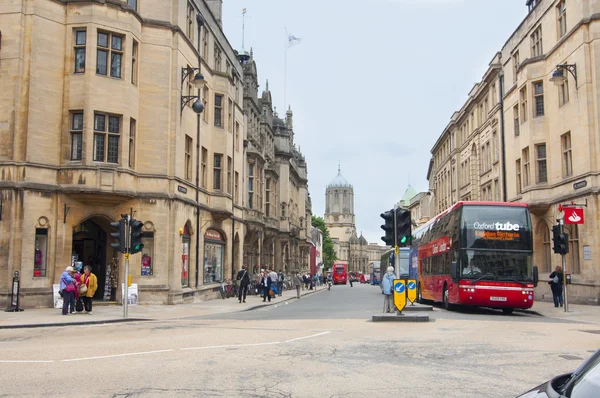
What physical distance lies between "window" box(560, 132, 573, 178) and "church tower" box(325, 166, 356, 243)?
165 m

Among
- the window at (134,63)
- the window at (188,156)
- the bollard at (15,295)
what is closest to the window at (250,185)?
the window at (188,156)

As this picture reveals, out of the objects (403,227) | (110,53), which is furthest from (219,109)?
(403,227)

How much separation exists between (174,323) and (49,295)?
6.96 metres

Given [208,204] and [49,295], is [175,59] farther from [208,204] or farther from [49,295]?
[49,295]

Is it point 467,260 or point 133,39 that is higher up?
point 133,39

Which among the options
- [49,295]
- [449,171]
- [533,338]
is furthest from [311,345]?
[449,171]

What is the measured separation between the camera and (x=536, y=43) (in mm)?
33656

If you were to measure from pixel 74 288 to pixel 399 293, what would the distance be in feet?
34.1

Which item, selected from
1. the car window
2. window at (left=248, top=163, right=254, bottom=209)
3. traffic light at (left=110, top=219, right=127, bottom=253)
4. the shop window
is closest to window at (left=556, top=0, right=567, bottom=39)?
window at (left=248, top=163, right=254, bottom=209)

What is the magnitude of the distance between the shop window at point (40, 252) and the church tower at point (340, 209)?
173409 millimetres

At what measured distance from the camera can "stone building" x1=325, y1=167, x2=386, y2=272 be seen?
195 m

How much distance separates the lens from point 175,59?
2662cm

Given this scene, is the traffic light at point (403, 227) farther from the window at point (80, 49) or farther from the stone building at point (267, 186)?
the stone building at point (267, 186)

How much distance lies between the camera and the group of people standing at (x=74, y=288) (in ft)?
64.4
